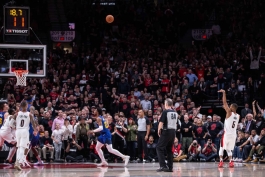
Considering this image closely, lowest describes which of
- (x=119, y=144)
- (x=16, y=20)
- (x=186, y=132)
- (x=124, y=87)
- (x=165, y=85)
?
(x=119, y=144)

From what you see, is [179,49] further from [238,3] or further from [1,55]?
[1,55]

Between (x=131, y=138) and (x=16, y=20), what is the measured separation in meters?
6.90

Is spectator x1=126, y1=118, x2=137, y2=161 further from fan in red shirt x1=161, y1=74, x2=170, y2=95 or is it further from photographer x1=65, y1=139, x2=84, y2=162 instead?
fan in red shirt x1=161, y1=74, x2=170, y2=95

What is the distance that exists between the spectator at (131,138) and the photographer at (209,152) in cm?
289

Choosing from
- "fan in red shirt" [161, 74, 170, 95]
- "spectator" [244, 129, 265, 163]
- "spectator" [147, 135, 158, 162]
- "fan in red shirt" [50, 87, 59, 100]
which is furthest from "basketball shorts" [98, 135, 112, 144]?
"fan in red shirt" [161, 74, 170, 95]

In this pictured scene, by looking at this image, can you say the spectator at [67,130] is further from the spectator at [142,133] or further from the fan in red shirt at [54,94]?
the fan in red shirt at [54,94]

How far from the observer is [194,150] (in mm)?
27125

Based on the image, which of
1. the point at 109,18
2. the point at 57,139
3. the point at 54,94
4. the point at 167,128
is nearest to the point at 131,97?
the point at 54,94

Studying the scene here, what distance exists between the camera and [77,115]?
2734 cm

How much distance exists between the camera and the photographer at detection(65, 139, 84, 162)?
26.0 m

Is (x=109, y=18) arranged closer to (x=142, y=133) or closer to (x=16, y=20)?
(x=142, y=133)

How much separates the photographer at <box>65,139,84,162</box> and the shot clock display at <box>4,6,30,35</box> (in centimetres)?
501

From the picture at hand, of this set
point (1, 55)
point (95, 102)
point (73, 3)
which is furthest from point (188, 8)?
point (1, 55)

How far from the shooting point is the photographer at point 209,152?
2683cm
